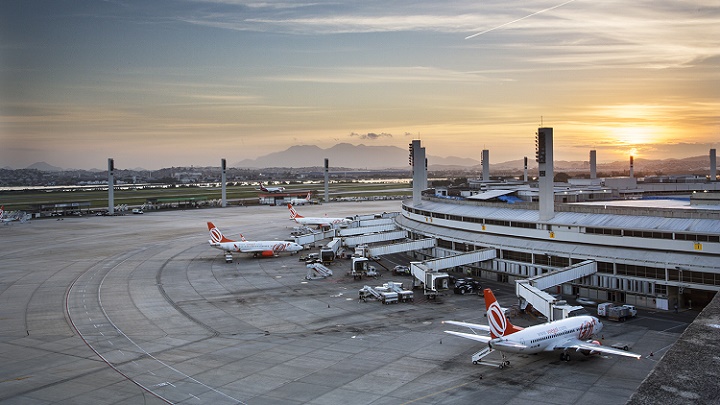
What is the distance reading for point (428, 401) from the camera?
36.8 metres

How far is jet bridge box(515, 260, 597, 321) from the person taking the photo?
5159cm

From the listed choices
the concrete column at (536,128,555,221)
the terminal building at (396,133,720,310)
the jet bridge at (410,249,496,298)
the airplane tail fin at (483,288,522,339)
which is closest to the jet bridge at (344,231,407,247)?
the terminal building at (396,133,720,310)

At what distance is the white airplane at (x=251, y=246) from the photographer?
325 feet

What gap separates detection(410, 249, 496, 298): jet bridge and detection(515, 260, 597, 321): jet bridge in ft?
35.1

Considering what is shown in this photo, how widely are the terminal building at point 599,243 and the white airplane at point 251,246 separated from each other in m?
25.0

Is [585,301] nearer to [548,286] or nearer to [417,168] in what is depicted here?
[548,286]

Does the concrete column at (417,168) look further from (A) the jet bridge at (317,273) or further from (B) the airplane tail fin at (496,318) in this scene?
(B) the airplane tail fin at (496,318)

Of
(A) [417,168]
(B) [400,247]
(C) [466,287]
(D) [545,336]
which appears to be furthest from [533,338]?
(A) [417,168]

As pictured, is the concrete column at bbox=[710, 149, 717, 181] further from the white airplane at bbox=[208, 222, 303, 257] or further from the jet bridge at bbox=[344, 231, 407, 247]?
the white airplane at bbox=[208, 222, 303, 257]

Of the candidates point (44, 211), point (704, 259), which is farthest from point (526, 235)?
point (44, 211)

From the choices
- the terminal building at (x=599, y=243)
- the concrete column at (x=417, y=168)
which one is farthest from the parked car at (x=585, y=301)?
the concrete column at (x=417, y=168)

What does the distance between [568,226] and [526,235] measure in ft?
22.0

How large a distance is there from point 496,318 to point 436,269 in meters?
28.8

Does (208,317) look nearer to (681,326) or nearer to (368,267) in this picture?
(368,267)
